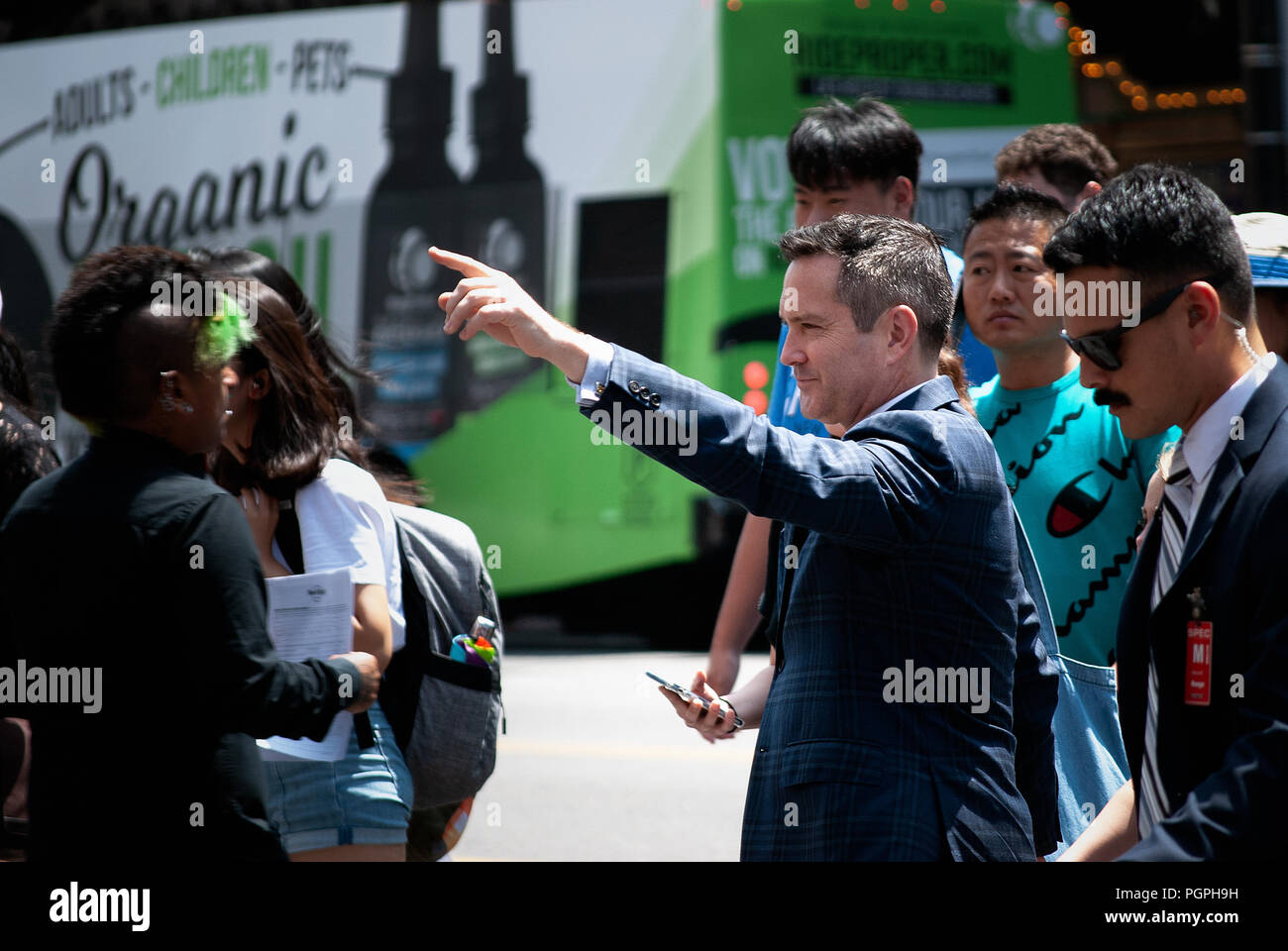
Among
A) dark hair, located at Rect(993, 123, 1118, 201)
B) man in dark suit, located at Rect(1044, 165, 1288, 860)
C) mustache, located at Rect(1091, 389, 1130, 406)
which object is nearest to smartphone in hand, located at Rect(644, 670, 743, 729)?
man in dark suit, located at Rect(1044, 165, 1288, 860)

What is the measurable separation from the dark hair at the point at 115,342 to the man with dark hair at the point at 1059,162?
2654 mm

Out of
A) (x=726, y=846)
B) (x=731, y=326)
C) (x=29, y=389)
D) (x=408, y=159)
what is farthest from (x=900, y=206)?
(x=408, y=159)

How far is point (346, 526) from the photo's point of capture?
2.95 metres

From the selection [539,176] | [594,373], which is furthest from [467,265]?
[539,176]

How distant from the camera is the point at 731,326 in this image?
32.3 feet

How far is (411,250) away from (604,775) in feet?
15.5

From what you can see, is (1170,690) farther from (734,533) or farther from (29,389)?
(734,533)

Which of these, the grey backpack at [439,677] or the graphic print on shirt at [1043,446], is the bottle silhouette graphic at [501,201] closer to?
the grey backpack at [439,677]

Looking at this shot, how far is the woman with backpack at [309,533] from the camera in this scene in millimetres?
2859

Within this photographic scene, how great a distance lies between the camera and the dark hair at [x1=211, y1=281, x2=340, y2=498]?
2.91 m

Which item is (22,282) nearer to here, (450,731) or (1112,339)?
(450,731)

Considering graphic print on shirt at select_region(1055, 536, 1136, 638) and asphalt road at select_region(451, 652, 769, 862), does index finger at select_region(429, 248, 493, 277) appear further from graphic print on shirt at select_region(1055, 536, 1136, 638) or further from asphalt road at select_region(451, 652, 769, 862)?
asphalt road at select_region(451, 652, 769, 862)

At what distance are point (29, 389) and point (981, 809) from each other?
91.5 inches

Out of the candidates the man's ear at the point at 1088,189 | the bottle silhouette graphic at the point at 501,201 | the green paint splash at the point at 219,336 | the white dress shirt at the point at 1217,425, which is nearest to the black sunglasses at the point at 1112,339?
the white dress shirt at the point at 1217,425
